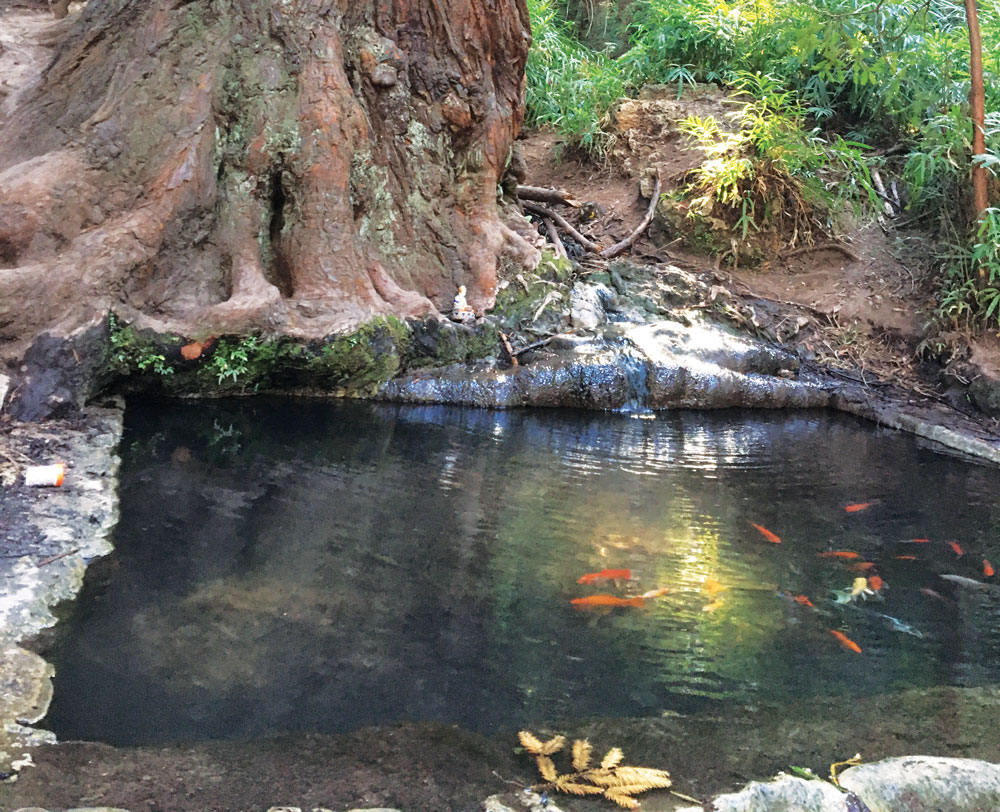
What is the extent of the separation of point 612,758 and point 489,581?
1399 mm

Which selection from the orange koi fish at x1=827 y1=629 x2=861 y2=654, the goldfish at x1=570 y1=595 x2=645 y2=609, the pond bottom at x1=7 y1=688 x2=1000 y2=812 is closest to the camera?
the pond bottom at x1=7 y1=688 x2=1000 y2=812

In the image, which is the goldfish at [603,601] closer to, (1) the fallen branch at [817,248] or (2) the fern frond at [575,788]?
(2) the fern frond at [575,788]

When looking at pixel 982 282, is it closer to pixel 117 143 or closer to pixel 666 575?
pixel 666 575

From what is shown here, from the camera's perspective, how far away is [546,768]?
2.52 meters

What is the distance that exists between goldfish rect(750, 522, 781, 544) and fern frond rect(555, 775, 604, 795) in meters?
2.64

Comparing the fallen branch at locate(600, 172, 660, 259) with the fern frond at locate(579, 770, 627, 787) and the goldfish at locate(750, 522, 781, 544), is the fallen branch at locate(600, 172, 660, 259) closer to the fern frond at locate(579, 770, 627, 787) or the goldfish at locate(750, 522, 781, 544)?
the goldfish at locate(750, 522, 781, 544)

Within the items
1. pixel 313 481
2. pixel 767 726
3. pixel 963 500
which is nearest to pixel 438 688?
pixel 767 726

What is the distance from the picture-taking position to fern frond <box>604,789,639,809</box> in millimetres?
2367

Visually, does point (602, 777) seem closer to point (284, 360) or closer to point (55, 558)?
point (55, 558)

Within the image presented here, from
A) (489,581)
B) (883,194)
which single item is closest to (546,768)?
(489,581)

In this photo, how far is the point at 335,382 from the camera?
719 centimetres

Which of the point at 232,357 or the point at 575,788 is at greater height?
the point at 232,357

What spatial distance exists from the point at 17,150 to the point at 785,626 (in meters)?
7.13

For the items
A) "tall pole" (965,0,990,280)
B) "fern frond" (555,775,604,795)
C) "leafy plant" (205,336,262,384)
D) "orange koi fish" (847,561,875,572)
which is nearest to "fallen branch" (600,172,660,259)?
"tall pole" (965,0,990,280)
